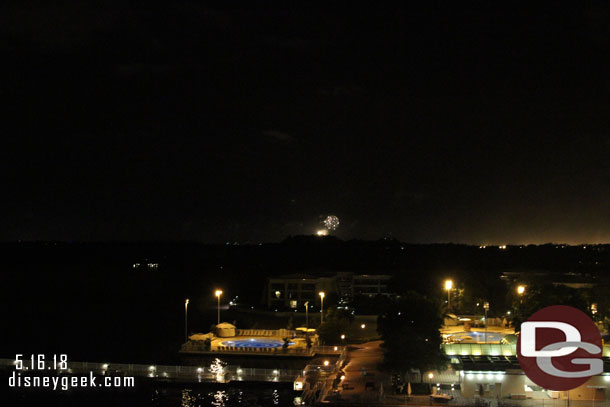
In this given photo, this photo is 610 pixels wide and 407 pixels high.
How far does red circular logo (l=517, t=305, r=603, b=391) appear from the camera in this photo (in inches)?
696

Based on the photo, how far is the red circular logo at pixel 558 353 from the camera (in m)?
17.7

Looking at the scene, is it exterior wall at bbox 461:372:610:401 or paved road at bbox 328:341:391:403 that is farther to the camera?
paved road at bbox 328:341:391:403

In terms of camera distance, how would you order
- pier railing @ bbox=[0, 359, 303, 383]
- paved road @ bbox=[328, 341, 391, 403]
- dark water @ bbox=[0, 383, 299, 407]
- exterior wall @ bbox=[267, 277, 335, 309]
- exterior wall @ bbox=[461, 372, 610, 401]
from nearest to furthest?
exterior wall @ bbox=[461, 372, 610, 401] < paved road @ bbox=[328, 341, 391, 403] < dark water @ bbox=[0, 383, 299, 407] < pier railing @ bbox=[0, 359, 303, 383] < exterior wall @ bbox=[267, 277, 335, 309]

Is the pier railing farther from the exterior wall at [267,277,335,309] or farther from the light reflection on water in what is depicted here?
the exterior wall at [267,277,335,309]

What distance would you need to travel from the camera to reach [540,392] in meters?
17.6

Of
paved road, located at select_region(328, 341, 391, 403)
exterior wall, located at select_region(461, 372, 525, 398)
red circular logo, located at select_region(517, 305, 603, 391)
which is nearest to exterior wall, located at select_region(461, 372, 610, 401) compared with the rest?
exterior wall, located at select_region(461, 372, 525, 398)

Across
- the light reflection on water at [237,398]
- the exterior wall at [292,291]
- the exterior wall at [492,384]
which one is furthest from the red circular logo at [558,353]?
Answer: the exterior wall at [292,291]

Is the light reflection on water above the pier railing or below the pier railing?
below

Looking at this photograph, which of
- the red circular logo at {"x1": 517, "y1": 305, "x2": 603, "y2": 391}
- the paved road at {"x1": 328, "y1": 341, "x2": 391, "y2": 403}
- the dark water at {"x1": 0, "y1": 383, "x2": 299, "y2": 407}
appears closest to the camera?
the red circular logo at {"x1": 517, "y1": 305, "x2": 603, "y2": 391}

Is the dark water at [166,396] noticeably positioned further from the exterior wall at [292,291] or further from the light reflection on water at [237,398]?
the exterior wall at [292,291]

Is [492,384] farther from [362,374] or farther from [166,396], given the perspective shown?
[166,396]

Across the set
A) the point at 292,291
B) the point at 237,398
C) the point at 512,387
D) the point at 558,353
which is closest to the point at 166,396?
the point at 237,398

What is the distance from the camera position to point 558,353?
1828 centimetres

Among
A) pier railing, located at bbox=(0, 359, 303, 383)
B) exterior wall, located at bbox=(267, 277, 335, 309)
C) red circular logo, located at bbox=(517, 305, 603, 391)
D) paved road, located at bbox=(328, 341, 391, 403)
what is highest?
exterior wall, located at bbox=(267, 277, 335, 309)
